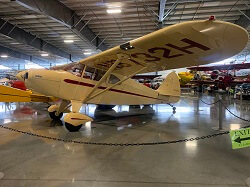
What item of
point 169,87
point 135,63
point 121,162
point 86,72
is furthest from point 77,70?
point 169,87

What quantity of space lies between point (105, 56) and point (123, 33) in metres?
8.12

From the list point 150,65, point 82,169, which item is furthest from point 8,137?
point 150,65

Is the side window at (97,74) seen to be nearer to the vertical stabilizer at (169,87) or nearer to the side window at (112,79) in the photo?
the side window at (112,79)

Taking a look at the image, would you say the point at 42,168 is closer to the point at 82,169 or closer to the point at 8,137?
the point at 82,169

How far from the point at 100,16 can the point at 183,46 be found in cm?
712

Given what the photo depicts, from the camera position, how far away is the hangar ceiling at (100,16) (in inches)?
318

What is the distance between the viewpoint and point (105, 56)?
509 cm

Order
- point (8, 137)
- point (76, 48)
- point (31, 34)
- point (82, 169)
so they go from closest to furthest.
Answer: point (82, 169)
point (8, 137)
point (31, 34)
point (76, 48)

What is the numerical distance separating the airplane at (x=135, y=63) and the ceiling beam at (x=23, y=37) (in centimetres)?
683

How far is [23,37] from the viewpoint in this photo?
1238 cm

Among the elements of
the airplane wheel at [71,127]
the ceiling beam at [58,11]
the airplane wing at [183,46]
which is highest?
the ceiling beam at [58,11]

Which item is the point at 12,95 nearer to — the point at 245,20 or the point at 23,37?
the point at 23,37

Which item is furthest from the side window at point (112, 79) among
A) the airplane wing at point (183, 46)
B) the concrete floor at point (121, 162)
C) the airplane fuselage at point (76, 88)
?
the concrete floor at point (121, 162)

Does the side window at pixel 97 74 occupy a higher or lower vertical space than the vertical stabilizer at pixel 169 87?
higher
